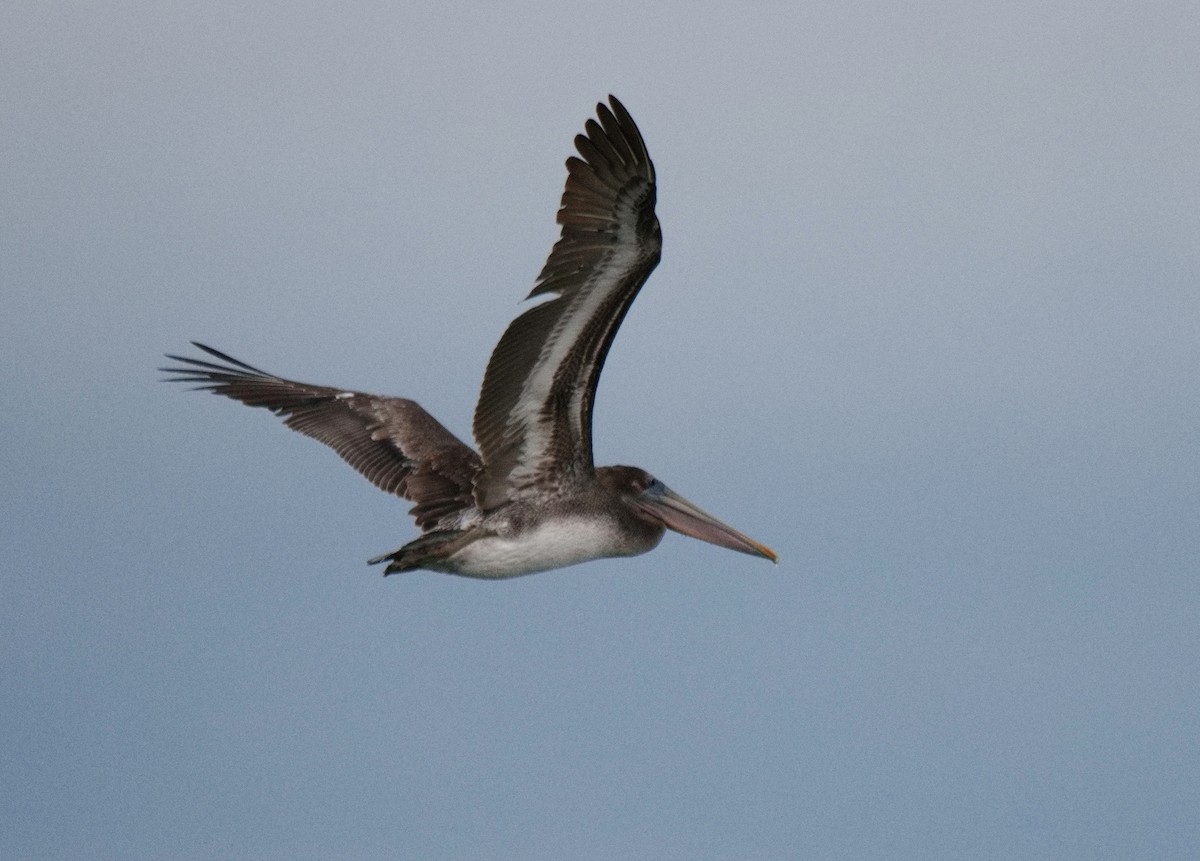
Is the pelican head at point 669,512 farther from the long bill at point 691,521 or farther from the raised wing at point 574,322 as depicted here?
the raised wing at point 574,322

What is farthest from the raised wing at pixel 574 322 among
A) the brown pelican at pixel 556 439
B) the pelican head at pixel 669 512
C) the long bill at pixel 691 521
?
the long bill at pixel 691 521

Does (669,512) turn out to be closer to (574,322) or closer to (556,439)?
(556,439)

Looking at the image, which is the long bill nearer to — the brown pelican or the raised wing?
the brown pelican

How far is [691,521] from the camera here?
13680 millimetres

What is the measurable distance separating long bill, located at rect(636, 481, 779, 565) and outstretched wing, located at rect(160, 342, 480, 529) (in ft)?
4.68

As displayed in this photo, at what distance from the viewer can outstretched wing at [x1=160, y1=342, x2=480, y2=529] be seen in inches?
541

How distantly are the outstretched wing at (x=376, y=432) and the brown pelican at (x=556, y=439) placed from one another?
0.02 meters

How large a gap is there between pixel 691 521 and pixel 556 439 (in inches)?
63.8

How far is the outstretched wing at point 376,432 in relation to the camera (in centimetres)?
1375

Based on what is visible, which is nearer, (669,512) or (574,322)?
(574,322)

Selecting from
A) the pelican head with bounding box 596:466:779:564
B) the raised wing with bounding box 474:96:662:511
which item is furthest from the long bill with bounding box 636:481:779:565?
the raised wing with bounding box 474:96:662:511

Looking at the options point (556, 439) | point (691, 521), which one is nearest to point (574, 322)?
point (556, 439)

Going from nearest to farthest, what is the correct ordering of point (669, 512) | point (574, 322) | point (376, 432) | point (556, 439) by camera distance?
point (574, 322)
point (556, 439)
point (669, 512)
point (376, 432)

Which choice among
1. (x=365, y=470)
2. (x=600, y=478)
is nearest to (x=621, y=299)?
(x=600, y=478)
